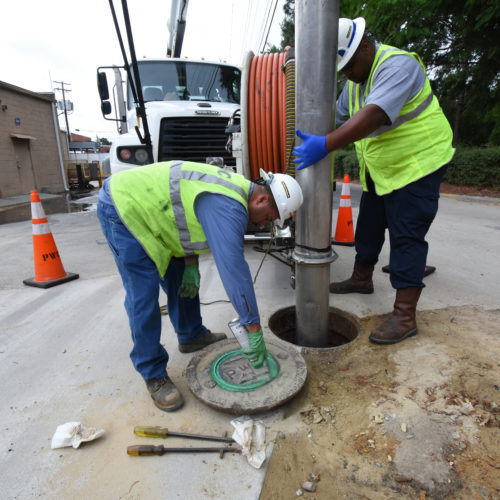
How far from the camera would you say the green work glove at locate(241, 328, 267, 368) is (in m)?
1.80

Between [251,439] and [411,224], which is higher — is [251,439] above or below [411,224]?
below

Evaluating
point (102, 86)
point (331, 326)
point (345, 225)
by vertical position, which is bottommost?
point (331, 326)

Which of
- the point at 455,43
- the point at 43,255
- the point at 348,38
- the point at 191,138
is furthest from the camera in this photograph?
the point at 455,43

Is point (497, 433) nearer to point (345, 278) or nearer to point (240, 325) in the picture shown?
point (240, 325)

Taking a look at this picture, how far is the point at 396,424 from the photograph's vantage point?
169cm

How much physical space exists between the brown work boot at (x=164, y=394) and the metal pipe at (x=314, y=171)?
3.37 ft

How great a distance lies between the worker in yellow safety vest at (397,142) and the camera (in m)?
2.00

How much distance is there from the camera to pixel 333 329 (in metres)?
2.99

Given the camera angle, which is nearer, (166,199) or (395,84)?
(166,199)

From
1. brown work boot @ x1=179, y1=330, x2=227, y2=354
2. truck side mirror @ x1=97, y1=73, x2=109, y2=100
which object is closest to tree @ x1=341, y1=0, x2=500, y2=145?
truck side mirror @ x1=97, y1=73, x2=109, y2=100

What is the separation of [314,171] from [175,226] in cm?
93

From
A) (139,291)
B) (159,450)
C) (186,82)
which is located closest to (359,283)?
(139,291)

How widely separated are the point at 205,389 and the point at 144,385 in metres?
0.43

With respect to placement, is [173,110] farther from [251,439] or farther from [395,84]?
[251,439]
